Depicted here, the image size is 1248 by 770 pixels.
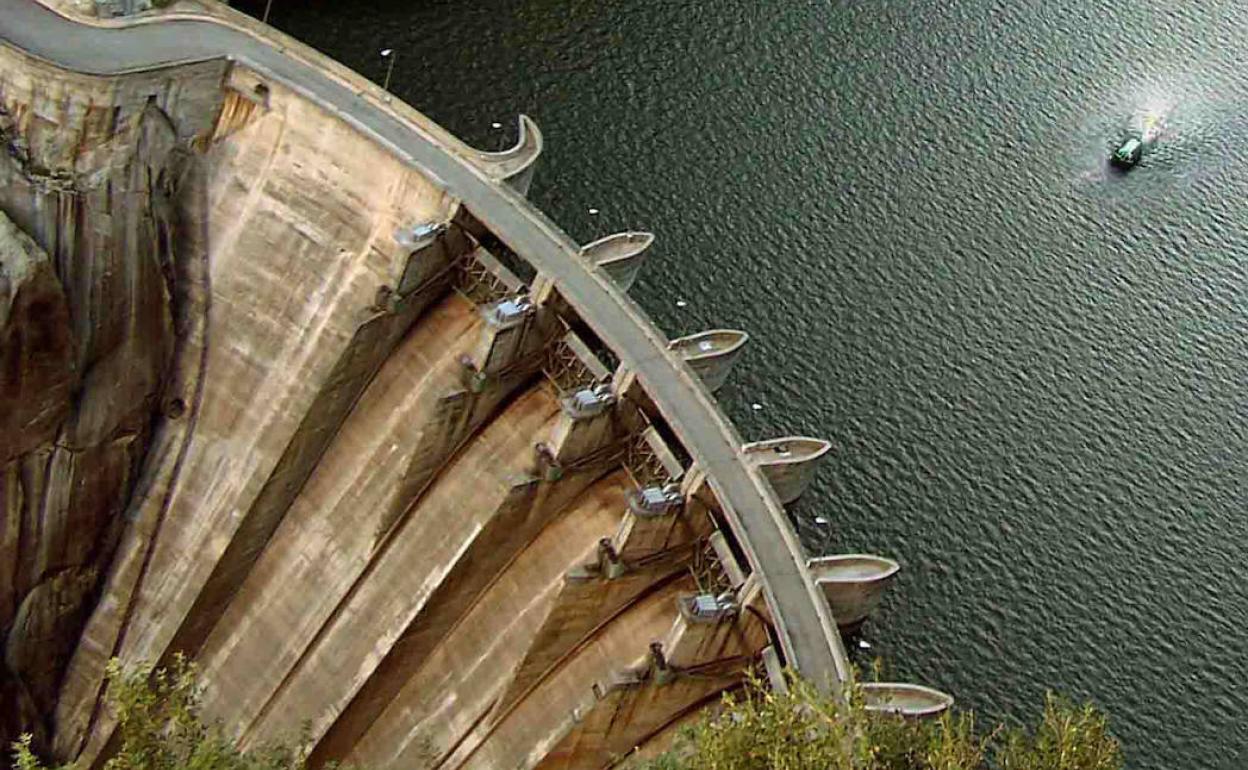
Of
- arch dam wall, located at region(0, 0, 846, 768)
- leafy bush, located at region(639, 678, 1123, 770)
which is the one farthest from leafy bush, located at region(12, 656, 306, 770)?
arch dam wall, located at region(0, 0, 846, 768)

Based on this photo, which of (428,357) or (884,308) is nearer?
(428,357)

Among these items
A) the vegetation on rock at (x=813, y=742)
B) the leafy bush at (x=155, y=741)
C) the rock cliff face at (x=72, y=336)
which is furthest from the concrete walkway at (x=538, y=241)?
the leafy bush at (x=155, y=741)

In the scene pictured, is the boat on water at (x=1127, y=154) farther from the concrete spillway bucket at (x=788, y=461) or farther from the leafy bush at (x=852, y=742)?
the leafy bush at (x=852, y=742)

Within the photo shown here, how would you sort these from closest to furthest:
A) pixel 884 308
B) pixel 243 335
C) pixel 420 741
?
pixel 420 741 → pixel 243 335 → pixel 884 308

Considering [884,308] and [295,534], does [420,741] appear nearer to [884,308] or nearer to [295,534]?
[295,534]

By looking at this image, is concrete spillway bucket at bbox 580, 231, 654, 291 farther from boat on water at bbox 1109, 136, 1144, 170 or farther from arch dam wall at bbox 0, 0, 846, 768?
boat on water at bbox 1109, 136, 1144, 170

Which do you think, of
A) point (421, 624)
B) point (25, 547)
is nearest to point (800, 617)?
point (421, 624)

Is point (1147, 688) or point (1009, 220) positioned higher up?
point (1009, 220)
